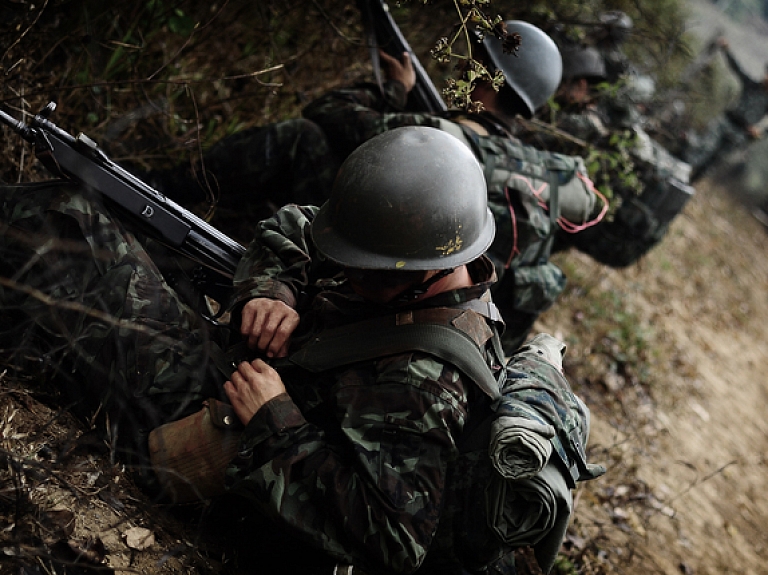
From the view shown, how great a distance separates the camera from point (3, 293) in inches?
101

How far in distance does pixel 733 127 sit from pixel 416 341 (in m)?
11.8

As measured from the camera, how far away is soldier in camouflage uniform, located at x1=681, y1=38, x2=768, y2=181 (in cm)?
1154

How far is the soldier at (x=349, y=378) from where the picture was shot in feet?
7.00

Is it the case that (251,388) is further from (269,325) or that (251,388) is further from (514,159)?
(514,159)

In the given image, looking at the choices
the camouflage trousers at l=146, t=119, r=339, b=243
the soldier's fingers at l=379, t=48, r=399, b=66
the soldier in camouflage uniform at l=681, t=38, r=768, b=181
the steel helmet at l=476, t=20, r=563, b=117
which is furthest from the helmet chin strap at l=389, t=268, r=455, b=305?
the soldier in camouflage uniform at l=681, t=38, r=768, b=181

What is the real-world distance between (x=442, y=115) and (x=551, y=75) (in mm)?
643

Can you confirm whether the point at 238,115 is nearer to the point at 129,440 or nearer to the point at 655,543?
the point at 129,440

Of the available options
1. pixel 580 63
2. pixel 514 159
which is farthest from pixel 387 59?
pixel 580 63

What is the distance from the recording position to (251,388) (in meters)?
2.34

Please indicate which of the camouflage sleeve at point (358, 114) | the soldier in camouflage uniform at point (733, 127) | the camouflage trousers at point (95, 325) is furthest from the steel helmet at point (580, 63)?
the soldier in camouflage uniform at point (733, 127)

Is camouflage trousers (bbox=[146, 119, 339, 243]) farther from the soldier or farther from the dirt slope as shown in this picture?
the dirt slope

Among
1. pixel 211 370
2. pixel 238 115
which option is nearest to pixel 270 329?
pixel 211 370

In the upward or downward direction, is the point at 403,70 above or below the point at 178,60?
above

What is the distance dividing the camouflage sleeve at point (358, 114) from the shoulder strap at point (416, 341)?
1.71 metres
